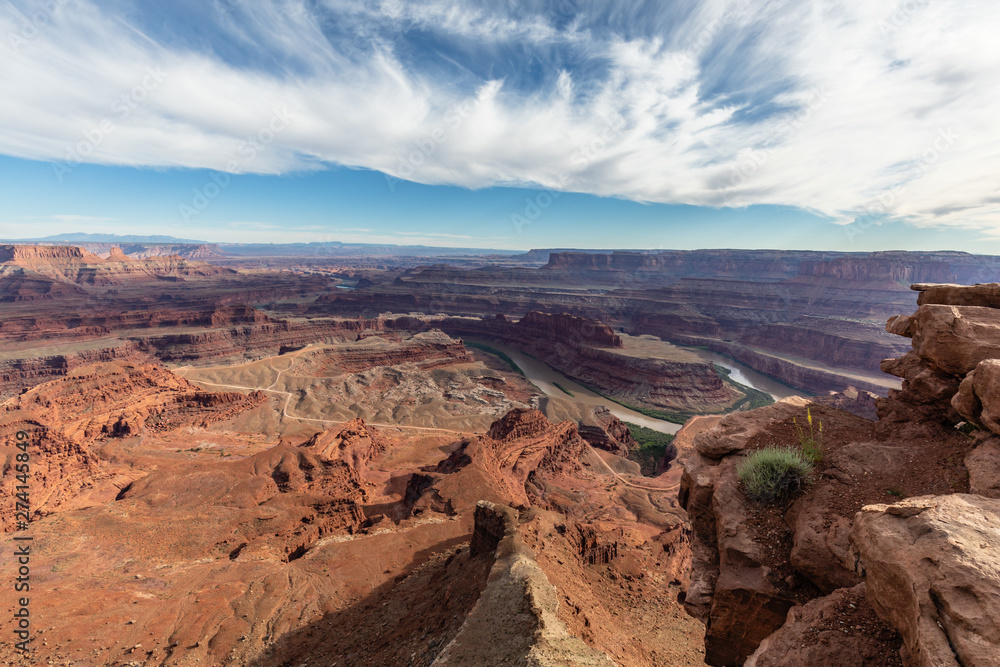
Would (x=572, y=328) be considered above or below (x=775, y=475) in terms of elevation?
below

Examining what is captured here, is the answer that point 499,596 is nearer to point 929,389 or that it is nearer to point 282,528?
point 929,389

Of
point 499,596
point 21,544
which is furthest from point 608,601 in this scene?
point 21,544

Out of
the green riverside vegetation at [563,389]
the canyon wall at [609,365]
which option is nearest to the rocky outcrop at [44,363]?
the canyon wall at [609,365]

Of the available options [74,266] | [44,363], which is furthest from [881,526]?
[74,266]

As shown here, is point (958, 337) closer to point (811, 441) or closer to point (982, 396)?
point (982, 396)

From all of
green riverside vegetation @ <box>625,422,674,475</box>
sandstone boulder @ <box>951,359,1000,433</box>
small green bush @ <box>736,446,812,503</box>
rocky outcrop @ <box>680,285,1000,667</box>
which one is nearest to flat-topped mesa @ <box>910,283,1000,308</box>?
rocky outcrop @ <box>680,285,1000,667</box>

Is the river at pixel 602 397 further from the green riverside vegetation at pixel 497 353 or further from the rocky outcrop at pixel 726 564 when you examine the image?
the rocky outcrop at pixel 726 564
